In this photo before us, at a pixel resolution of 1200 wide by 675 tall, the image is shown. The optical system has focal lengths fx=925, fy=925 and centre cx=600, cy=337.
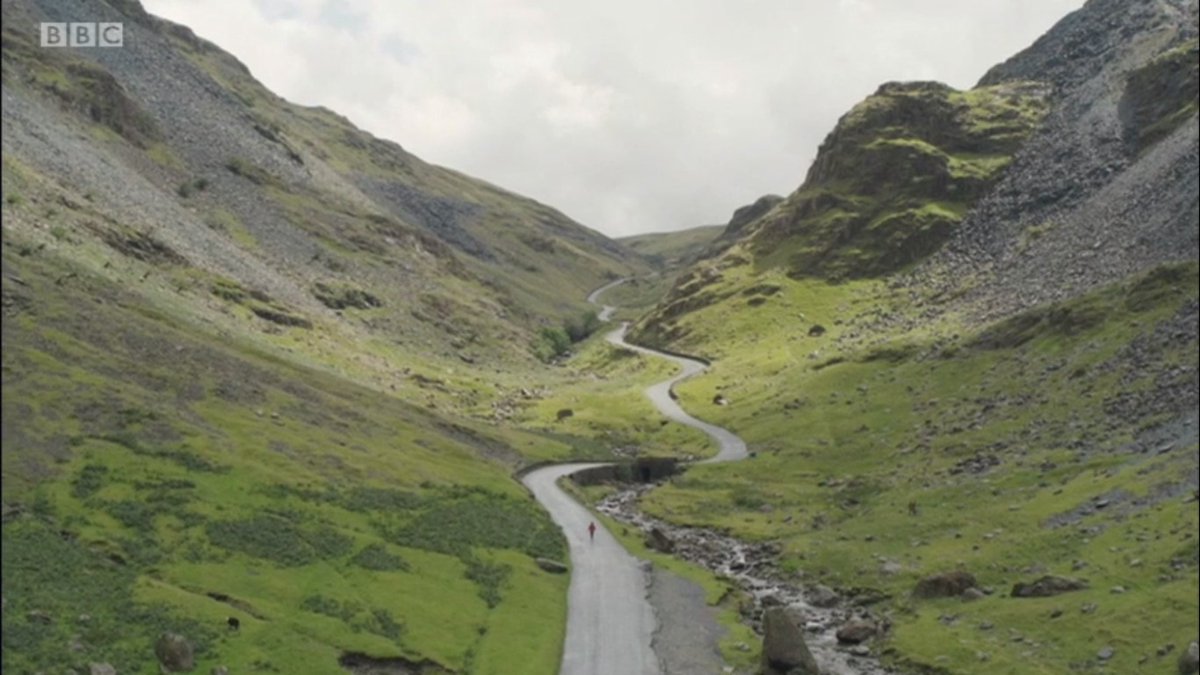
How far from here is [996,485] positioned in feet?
300

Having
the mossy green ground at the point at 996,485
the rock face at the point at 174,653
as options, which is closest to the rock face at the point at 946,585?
the mossy green ground at the point at 996,485

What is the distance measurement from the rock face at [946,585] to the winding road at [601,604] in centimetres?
2137

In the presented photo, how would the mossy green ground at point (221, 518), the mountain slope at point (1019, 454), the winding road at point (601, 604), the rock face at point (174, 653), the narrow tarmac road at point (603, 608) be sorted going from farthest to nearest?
the winding road at point (601, 604)
the narrow tarmac road at point (603, 608)
the mountain slope at point (1019, 454)
the mossy green ground at point (221, 518)
the rock face at point (174, 653)

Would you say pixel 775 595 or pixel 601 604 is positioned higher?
pixel 775 595

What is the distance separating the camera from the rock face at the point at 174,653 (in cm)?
4628

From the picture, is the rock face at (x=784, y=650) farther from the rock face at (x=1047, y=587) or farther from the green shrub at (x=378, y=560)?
the green shrub at (x=378, y=560)

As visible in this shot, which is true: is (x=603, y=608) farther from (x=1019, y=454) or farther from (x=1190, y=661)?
(x=1019, y=454)

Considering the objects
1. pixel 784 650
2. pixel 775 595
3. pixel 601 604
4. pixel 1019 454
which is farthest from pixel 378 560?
pixel 1019 454

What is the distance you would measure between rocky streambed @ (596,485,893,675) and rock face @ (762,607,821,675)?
2.50m

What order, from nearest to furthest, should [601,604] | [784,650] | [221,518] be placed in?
1. [784,650]
2. [221,518]
3. [601,604]

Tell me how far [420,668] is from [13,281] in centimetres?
6124

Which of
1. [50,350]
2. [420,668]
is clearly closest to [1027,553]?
A: [420,668]

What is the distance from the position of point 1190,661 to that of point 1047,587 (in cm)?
1692

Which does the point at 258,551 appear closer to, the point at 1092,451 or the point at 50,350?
the point at 50,350
